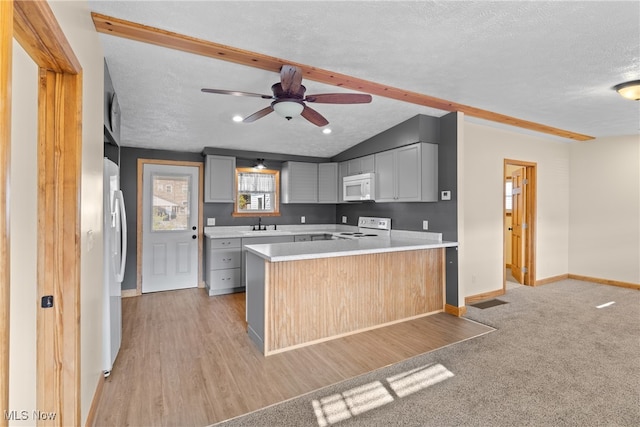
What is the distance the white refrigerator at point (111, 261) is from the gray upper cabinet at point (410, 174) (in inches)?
127

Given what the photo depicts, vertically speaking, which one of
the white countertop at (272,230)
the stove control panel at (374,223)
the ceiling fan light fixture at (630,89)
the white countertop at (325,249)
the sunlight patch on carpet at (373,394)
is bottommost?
the sunlight patch on carpet at (373,394)

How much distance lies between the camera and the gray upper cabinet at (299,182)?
17.9 feet

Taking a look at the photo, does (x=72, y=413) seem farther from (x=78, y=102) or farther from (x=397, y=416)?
(x=397, y=416)

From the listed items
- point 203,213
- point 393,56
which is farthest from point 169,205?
point 393,56

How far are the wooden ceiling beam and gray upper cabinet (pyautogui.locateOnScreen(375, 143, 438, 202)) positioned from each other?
59 cm

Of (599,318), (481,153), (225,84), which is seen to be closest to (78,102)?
(225,84)

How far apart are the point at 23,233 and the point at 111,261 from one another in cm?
111

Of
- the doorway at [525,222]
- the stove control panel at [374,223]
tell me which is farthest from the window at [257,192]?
the doorway at [525,222]

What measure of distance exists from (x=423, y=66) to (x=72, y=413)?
3.40 meters

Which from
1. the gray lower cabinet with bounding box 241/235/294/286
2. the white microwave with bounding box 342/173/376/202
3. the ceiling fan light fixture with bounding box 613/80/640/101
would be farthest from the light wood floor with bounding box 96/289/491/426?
the ceiling fan light fixture with bounding box 613/80/640/101

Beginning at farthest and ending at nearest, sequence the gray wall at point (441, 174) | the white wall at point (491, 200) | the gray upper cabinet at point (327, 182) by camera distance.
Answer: the gray upper cabinet at point (327, 182) → the white wall at point (491, 200) → the gray wall at point (441, 174)

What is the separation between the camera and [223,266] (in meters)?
4.77

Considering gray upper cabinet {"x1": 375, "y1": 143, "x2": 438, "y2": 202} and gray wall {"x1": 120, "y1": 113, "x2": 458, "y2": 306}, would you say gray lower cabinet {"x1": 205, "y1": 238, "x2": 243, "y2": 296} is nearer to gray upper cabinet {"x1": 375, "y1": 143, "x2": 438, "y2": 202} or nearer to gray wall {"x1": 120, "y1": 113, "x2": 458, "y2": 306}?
gray wall {"x1": 120, "y1": 113, "x2": 458, "y2": 306}

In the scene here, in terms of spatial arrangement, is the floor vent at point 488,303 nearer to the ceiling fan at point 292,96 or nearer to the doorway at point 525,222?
the doorway at point 525,222
